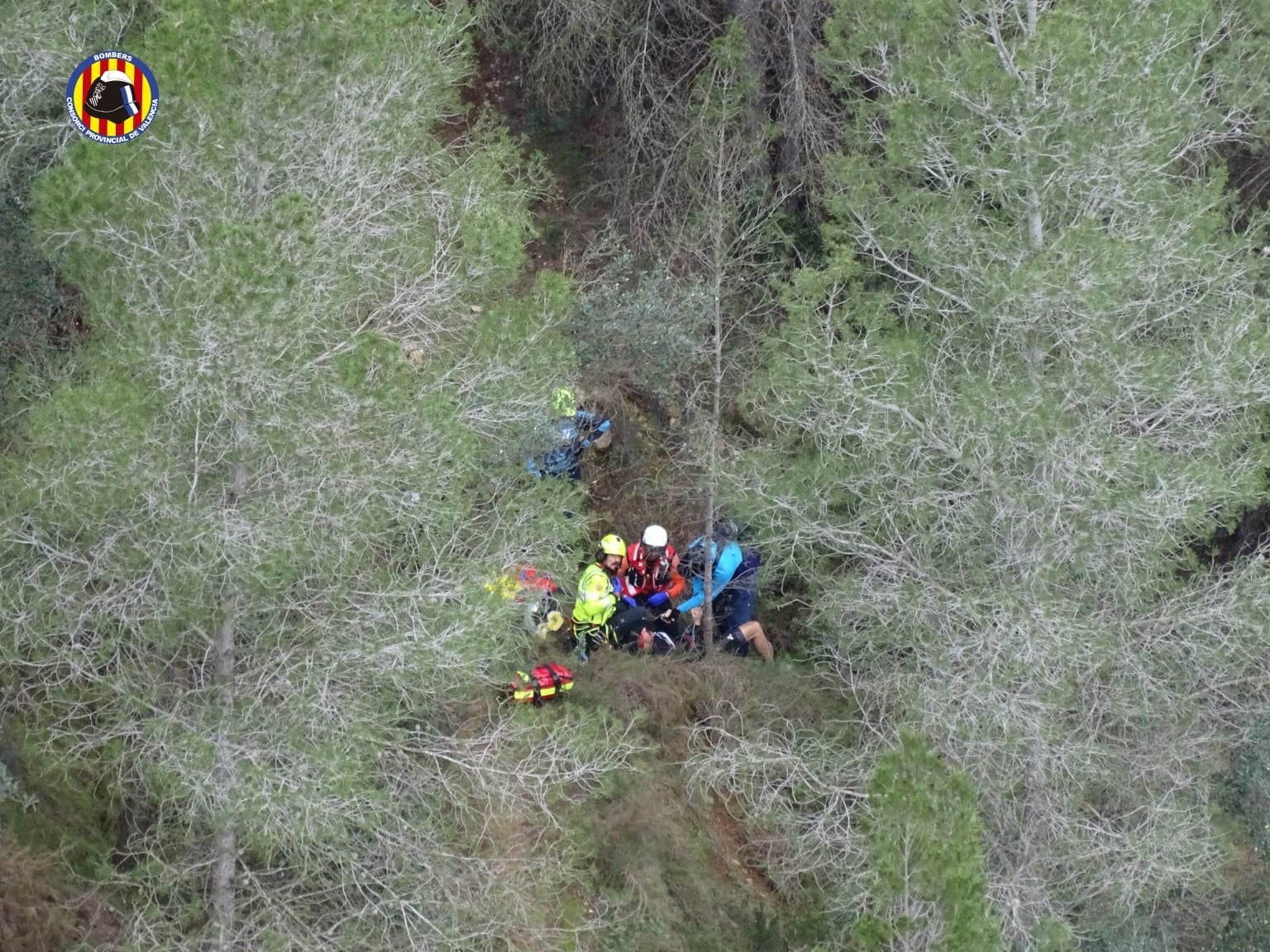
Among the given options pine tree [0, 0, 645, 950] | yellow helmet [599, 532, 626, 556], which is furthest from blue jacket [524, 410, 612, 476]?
pine tree [0, 0, 645, 950]

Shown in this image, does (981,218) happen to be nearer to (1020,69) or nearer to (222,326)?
(1020,69)

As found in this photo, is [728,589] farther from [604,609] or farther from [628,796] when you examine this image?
[628,796]

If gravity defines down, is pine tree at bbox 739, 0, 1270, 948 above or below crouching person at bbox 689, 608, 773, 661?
above

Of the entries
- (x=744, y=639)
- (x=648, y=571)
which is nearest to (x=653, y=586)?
(x=648, y=571)

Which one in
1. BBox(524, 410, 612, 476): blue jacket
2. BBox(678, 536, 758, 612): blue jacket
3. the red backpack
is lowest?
BBox(678, 536, 758, 612): blue jacket

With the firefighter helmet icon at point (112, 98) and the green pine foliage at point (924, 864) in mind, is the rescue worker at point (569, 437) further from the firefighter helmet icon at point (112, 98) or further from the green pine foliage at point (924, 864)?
the green pine foliage at point (924, 864)

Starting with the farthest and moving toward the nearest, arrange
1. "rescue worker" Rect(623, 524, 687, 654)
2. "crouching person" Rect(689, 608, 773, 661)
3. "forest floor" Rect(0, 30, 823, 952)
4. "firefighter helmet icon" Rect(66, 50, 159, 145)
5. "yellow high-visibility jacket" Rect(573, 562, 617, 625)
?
1. "crouching person" Rect(689, 608, 773, 661)
2. "rescue worker" Rect(623, 524, 687, 654)
3. "yellow high-visibility jacket" Rect(573, 562, 617, 625)
4. "forest floor" Rect(0, 30, 823, 952)
5. "firefighter helmet icon" Rect(66, 50, 159, 145)

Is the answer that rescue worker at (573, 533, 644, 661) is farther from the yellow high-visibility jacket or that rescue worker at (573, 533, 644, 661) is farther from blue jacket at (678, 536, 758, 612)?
blue jacket at (678, 536, 758, 612)

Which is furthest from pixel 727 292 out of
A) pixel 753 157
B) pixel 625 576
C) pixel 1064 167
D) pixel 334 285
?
pixel 334 285
